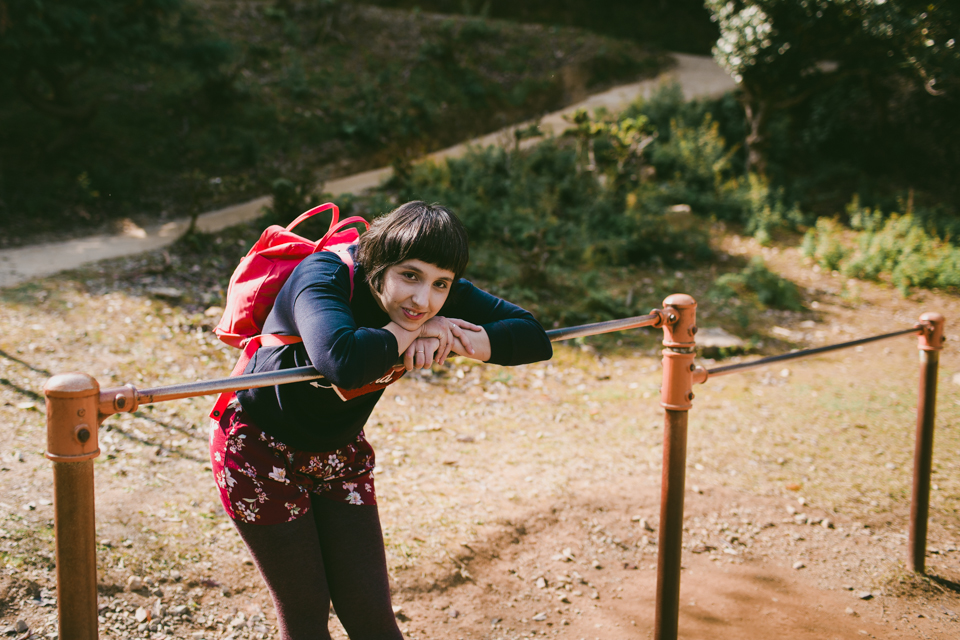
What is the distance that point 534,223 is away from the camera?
908cm

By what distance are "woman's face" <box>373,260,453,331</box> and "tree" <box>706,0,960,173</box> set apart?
11053mm

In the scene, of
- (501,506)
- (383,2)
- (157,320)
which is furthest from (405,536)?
(383,2)

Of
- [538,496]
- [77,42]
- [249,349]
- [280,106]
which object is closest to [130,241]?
[77,42]

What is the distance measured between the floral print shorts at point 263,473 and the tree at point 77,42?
27.0 feet

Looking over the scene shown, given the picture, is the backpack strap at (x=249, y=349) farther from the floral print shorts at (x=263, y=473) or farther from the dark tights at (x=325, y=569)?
the dark tights at (x=325, y=569)

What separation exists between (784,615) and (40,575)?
3378 millimetres

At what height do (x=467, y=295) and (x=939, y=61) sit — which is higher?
(x=939, y=61)

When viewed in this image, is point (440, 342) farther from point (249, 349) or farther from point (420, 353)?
point (249, 349)

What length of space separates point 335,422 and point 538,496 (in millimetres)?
2550

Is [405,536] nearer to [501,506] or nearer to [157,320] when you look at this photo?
[501,506]

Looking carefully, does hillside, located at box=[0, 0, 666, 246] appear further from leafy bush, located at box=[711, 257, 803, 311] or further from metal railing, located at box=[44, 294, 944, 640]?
metal railing, located at box=[44, 294, 944, 640]

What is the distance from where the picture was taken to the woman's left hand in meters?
1.92

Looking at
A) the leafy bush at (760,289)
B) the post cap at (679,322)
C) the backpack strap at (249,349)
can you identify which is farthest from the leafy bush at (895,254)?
the backpack strap at (249,349)

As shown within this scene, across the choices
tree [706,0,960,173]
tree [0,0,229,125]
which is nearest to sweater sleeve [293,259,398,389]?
tree [0,0,229,125]
